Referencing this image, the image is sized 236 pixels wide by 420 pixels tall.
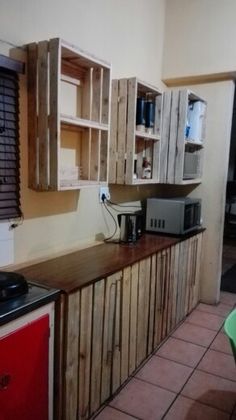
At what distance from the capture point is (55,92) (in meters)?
1.78

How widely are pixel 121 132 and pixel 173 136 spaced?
65 cm

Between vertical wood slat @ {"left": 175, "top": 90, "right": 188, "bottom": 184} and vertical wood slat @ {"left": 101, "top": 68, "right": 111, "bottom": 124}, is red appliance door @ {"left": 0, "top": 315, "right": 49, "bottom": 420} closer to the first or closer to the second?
vertical wood slat @ {"left": 101, "top": 68, "right": 111, "bottom": 124}

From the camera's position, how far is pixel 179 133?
2920mm

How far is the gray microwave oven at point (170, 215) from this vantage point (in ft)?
9.74

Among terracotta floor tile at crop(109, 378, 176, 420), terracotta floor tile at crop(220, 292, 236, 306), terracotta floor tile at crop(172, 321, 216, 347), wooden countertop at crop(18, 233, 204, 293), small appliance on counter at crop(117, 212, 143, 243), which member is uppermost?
small appliance on counter at crop(117, 212, 143, 243)

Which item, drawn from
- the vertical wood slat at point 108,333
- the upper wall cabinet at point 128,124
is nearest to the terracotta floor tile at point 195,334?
the vertical wood slat at point 108,333

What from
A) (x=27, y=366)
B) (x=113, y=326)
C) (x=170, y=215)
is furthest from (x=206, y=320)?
(x=27, y=366)

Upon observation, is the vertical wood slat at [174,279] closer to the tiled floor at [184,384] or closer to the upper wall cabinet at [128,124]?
the tiled floor at [184,384]

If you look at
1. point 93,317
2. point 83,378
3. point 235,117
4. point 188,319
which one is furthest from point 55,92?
point 235,117

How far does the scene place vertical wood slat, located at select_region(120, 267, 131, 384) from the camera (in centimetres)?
207

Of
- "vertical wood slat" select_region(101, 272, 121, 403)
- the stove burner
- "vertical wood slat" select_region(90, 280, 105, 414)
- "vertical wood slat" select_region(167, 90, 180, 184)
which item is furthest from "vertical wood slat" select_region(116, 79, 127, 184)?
the stove burner

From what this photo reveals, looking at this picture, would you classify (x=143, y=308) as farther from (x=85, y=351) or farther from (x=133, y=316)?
(x=85, y=351)

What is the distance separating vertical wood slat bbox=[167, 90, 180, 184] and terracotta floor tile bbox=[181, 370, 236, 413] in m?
1.57

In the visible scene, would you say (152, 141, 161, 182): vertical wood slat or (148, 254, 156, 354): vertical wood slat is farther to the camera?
(152, 141, 161, 182): vertical wood slat
